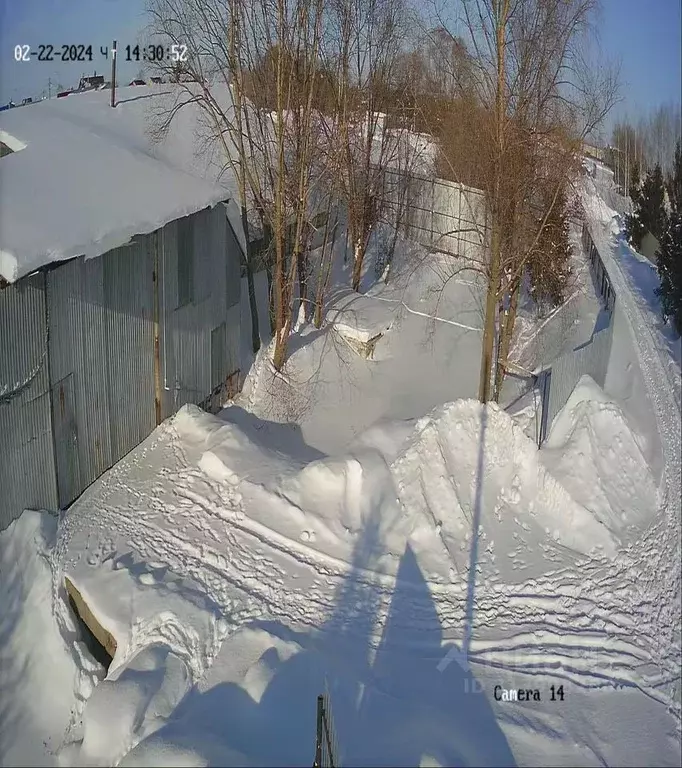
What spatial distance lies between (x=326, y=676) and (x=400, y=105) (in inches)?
384

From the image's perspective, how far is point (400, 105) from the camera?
12367 mm

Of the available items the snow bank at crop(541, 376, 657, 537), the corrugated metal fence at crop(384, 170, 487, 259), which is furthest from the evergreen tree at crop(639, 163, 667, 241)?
the corrugated metal fence at crop(384, 170, 487, 259)

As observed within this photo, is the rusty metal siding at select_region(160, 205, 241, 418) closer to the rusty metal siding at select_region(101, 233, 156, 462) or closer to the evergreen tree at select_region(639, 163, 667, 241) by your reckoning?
the rusty metal siding at select_region(101, 233, 156, 462)

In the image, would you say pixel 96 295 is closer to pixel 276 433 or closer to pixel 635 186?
pixel 276 433

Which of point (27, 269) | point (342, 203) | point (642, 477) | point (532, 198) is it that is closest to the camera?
point (27, 269)

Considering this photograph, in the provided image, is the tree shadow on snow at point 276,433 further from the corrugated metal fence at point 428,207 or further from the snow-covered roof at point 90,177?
the corrugated metal fence at point 428,207

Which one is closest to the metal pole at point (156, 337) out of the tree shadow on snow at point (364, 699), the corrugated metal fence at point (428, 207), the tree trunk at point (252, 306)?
the tree trunk at point (252, 306)

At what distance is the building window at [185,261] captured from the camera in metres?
7.91

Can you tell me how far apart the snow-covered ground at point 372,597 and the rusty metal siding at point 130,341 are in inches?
9.3

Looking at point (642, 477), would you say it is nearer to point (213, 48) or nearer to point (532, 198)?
point (532, 198)

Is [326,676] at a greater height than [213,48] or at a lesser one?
lesser

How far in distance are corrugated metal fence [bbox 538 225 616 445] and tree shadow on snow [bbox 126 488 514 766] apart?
2.08 m

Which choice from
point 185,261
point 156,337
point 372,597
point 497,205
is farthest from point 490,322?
point 372,597

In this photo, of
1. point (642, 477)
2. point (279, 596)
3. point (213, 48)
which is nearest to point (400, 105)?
point (213, 48)
